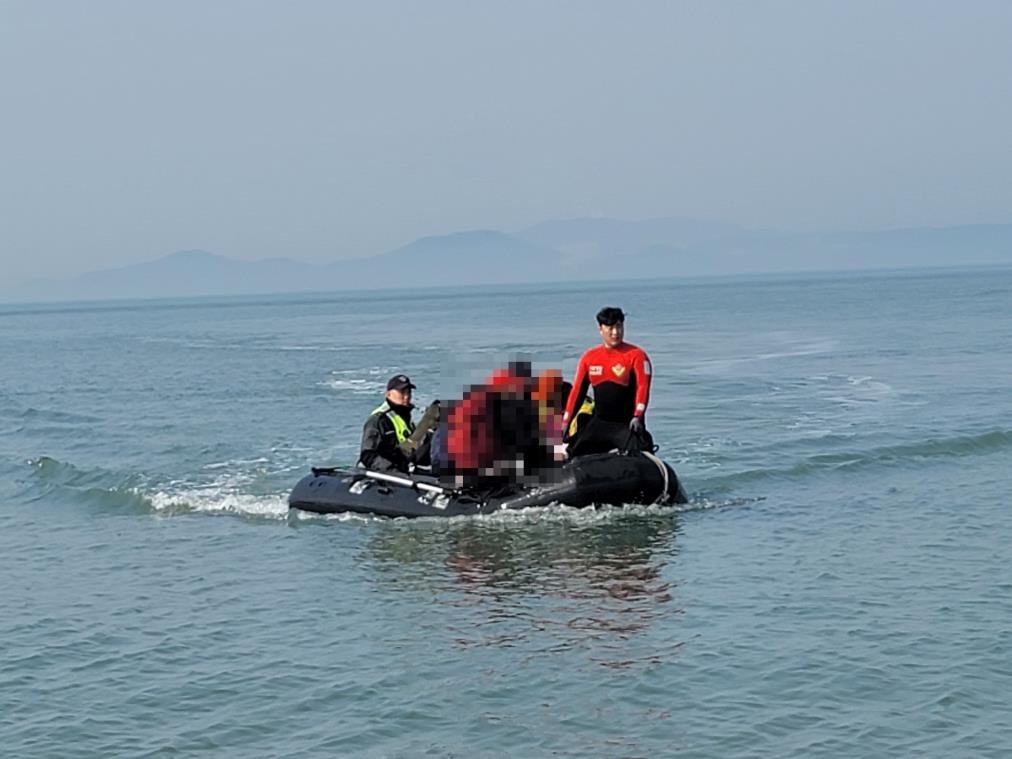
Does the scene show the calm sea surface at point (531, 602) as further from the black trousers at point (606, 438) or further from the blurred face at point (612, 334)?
the blurred face at point (612, 334)

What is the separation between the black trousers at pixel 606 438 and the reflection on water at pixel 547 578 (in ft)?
2.37

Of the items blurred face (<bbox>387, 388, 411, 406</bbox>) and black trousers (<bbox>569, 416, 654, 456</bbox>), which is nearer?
black trousers (<bbox>569, 416, 654, 456</bbox>)

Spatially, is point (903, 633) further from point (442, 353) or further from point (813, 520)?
point (442, 353)

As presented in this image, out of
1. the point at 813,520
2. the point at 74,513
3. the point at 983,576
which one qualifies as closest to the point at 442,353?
the point at 74,513

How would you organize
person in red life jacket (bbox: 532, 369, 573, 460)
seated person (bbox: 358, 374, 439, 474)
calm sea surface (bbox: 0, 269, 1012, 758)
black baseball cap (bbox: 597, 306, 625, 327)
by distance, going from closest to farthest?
calm sea surface (bbox: 0, 269, 1012, 758), black baseball cap (bbox: 597, 306, 625, 327), person in red life jacket (bbox: 532, 369, 573, 460), seated person (bbox: 358, 374, 439, 474)

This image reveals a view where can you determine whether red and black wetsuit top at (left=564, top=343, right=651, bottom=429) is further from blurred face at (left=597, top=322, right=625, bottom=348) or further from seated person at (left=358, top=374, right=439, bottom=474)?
seated person at (left=358, top=374, right=439, bottom=474)

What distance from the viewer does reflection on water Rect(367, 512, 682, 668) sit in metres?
10.8

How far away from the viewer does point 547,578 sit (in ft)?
41.9

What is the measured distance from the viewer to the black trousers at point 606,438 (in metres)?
15.0

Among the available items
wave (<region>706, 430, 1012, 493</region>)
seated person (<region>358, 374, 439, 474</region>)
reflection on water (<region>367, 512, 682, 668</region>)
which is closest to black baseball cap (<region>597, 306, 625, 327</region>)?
reflection on water (<region>367, 512, 682, 668</region>)

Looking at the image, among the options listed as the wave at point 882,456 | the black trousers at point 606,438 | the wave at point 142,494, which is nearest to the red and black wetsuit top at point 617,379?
the black trousers at point 606,438

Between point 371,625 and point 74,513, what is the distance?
24.5 ft

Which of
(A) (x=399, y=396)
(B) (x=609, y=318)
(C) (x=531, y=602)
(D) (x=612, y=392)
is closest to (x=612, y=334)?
(B) (x=609, y=318)

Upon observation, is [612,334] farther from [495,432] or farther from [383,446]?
[383,446]
